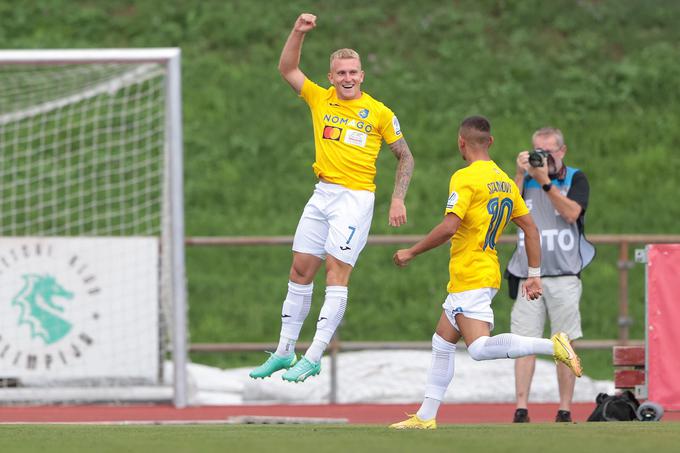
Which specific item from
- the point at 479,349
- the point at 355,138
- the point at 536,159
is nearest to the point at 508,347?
the point at 479,349

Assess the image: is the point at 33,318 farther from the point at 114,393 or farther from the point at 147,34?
the point at 147,34

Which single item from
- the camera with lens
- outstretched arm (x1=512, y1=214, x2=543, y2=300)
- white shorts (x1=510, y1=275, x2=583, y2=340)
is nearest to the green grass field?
outstretched arm (x1=512, y1=214, x2=543, y2=300)

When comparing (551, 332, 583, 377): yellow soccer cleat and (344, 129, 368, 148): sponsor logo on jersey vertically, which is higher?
(344, 129, 368, 148): sponsor logo on jersey

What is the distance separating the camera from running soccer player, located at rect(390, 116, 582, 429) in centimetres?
828

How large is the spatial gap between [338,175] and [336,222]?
11.7 inches

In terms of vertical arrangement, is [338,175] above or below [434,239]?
above

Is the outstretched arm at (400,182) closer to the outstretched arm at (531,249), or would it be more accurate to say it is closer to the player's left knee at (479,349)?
the outstretched arm at (531,249)

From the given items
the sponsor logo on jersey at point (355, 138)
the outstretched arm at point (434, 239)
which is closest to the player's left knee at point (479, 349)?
the outstretched arm at point (434, 239)

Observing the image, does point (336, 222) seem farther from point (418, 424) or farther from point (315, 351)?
point (418, 424)

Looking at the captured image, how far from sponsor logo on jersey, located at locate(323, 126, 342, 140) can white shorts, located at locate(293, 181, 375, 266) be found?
30 centimetres

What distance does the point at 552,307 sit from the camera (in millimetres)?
10375

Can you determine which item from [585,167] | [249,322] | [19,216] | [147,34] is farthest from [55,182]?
[585,167]

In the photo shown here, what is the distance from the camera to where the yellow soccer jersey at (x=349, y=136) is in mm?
8828

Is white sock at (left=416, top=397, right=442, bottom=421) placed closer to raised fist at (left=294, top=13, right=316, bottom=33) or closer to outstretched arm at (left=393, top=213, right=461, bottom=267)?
outstretched arm at (left=393, top=213, right=461, bottom=267)
